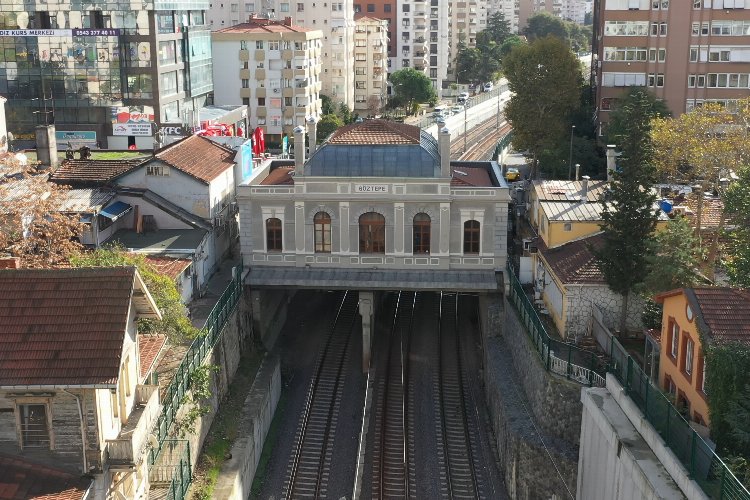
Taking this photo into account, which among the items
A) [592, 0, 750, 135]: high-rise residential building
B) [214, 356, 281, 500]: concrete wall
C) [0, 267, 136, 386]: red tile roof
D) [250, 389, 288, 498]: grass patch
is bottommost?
[250, 389, 288, 498]: grass patch

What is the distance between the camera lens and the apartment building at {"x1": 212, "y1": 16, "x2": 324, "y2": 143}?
107375 millimetres

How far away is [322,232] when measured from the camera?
46.4 meters

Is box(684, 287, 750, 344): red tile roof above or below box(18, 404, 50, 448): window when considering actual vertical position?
above

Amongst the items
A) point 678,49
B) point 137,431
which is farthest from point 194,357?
point 678,49

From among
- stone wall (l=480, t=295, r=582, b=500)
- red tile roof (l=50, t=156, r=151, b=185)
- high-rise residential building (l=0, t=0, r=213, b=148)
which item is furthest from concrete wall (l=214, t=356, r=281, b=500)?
high-rise residential building (l=0, t=0, r=213, b=148)

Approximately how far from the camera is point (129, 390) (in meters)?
26.5

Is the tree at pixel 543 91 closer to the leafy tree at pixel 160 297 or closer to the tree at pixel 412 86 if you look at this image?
the leafy tree at pixel 160 297

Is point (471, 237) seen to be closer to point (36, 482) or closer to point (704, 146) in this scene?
point (704, 146)

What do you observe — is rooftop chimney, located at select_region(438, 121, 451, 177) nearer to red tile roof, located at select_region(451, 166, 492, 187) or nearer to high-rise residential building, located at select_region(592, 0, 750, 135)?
red tile roof, located at select_region(451, 166, 492, 187)

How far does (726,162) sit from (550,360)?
15.1 metres

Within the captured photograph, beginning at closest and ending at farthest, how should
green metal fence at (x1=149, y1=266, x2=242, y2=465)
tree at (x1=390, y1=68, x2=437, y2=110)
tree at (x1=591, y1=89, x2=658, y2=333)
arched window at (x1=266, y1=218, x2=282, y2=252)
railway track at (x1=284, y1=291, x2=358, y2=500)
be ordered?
1. green metal fence at (x1=149, y1=266, x2=242, y2=465)
2. railway track at (x1=284, y1=291, x2=358, y2=500)
3. tree at (x1=591, y1=89, x2=658, y2=333)
4. arched window at (x1=266, y1=218, x2=282, y2=252)
5. tree at (x1=390, y1=68, x2=437, y2=110)

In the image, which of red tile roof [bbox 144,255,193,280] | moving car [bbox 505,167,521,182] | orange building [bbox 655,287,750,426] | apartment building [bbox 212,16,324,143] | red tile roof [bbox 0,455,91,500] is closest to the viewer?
red tile roof [bbox 0,455,91,500]

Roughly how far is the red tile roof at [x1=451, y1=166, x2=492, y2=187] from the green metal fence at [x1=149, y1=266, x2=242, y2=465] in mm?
12363

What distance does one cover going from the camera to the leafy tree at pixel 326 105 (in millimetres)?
122750
